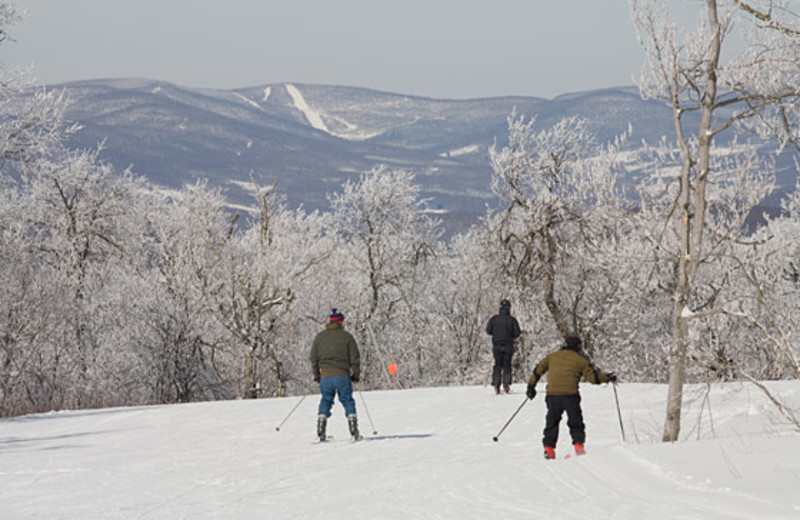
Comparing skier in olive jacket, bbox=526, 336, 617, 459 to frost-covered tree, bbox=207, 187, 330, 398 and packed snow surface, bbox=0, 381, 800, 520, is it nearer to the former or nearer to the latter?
packed snow surface, bbox=0, 381, 800, 520

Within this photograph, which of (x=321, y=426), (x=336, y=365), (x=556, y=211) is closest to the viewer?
→ (x=336, y=365)

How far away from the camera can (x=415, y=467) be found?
37.0 ft

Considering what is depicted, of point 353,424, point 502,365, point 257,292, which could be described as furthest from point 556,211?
point 353,424

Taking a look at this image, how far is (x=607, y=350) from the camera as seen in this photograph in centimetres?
4156

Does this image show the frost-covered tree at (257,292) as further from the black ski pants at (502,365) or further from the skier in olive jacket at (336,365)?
the skier in olive jacket at (336,365)

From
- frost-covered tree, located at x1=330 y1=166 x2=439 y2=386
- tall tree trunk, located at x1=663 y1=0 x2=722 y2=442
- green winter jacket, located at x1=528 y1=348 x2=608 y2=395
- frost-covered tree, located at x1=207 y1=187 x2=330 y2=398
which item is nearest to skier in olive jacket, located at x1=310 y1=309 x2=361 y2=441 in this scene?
green winter jacket, located at x1=528 y1=348 x2=608 y2=395

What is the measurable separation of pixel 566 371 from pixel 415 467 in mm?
2062

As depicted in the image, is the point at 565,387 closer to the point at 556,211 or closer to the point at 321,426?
the point at 321,426

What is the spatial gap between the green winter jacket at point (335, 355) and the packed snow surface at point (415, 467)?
1.06 m

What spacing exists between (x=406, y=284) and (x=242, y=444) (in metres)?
39.0

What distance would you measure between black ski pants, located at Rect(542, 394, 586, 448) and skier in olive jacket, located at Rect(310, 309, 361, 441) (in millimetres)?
3377

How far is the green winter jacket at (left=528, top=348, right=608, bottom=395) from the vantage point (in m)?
11.3

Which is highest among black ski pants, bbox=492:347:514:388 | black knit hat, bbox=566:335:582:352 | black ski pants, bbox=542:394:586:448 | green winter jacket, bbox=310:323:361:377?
black knit hat, bbox=566:335:582:352

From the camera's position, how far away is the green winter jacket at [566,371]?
444 inches
